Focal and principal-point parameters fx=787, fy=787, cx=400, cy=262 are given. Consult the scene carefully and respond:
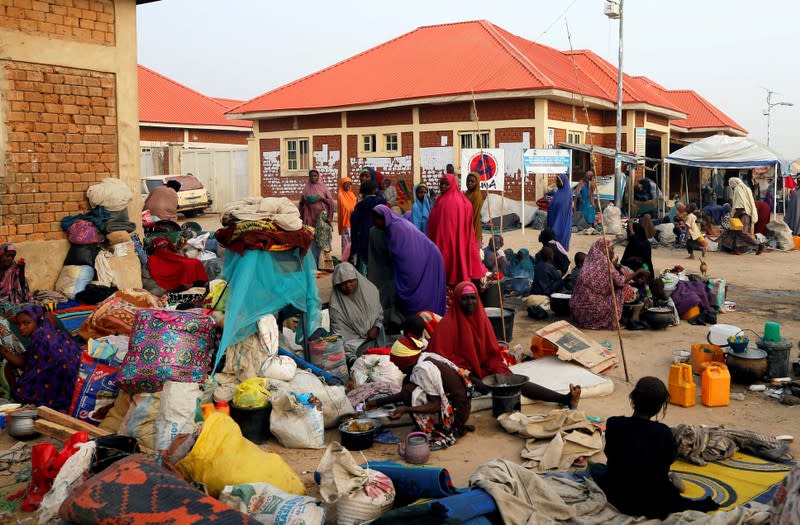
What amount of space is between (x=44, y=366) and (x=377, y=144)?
1674 cm

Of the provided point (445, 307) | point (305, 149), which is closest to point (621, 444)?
point (445, 307)

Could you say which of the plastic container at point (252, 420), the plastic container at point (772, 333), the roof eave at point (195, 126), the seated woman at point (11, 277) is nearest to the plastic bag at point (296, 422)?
the plastic container at point (252, 420)

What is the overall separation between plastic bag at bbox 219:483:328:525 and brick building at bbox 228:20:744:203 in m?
16.1

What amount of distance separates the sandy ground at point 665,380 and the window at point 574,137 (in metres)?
8.20

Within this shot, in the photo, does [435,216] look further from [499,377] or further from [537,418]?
[537,418]

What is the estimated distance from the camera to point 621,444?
387 cm

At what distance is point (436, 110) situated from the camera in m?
20.8

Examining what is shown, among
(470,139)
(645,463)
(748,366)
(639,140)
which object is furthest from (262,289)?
(639,140)

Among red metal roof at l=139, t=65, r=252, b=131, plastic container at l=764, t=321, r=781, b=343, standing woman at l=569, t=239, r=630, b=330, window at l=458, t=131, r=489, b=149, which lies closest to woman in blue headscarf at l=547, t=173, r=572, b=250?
standing woman at l=569, t=239, r=630, b=330

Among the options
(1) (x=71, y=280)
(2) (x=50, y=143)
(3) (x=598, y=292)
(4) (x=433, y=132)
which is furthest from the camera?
(4) (x=433, y=132)

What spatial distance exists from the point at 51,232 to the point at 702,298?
7.45 meters

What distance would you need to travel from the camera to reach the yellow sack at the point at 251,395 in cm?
528

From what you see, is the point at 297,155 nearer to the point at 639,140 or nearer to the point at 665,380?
the point at 639,140

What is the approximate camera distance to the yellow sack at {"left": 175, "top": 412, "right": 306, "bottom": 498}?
4.25 m
